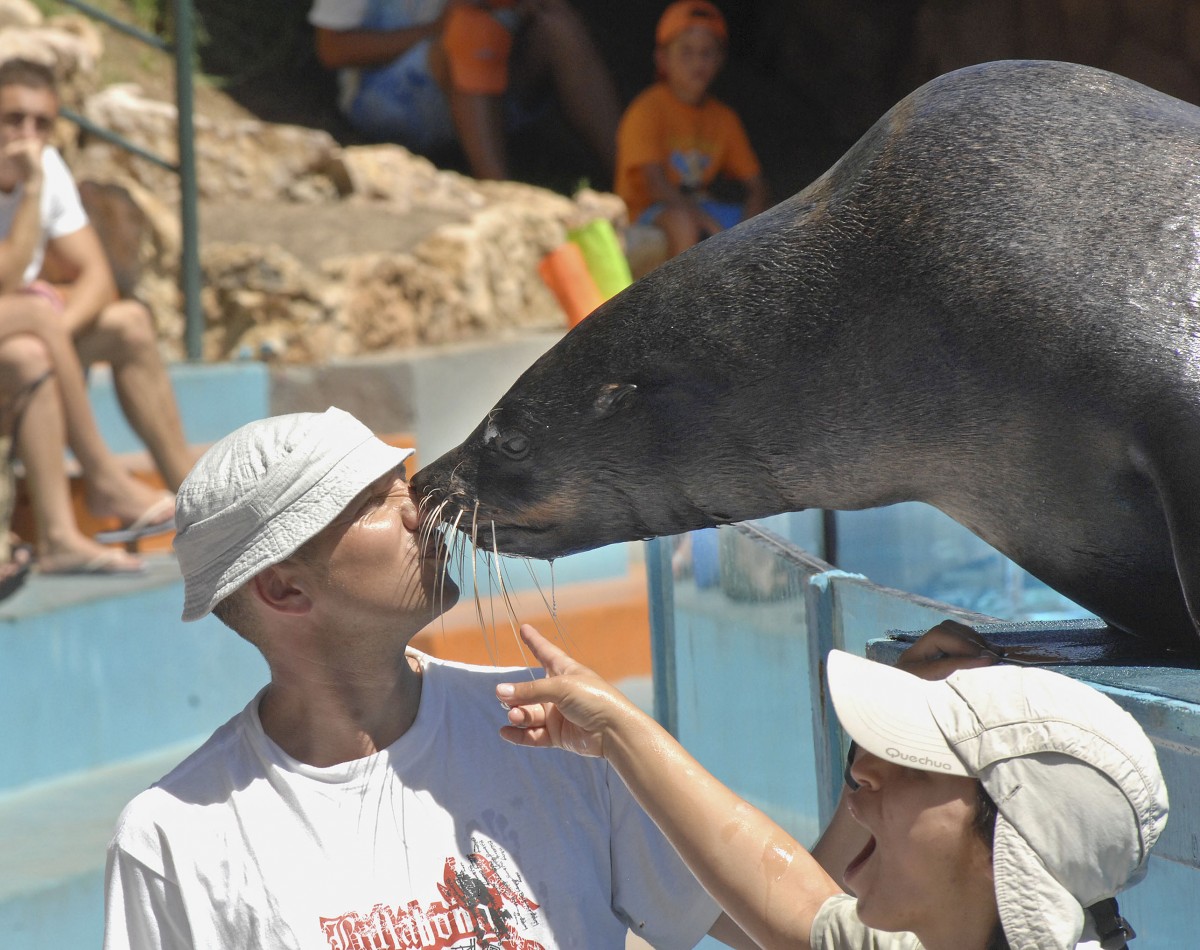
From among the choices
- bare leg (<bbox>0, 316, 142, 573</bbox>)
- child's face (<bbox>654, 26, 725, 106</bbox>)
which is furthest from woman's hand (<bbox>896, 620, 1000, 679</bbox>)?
child's face (<bbox>654, 26, 725, 106</bbox>)

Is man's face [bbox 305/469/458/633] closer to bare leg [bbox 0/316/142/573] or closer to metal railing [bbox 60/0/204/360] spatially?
bare leg [bbox 0/316/142/573]

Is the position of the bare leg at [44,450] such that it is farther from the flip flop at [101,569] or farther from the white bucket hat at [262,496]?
the white bucket hat at [262,496]

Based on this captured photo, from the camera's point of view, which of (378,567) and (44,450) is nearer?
(378,567)

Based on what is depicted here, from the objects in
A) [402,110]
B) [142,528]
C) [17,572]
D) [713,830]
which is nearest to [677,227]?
[402,110]

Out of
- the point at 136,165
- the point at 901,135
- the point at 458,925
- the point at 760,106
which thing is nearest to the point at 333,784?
the point at 458,925

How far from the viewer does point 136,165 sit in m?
7.44

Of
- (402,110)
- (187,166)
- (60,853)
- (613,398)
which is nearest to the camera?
(613,398)

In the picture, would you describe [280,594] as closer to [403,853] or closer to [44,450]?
[403,853]

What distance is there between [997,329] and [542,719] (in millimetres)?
769

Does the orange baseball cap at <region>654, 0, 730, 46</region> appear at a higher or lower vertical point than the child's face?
higher

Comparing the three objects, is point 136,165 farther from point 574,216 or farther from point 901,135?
point 901,135

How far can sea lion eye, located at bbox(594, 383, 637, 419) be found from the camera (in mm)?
2217

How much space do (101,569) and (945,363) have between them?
3.98 m

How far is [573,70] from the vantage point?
32.0 feet
